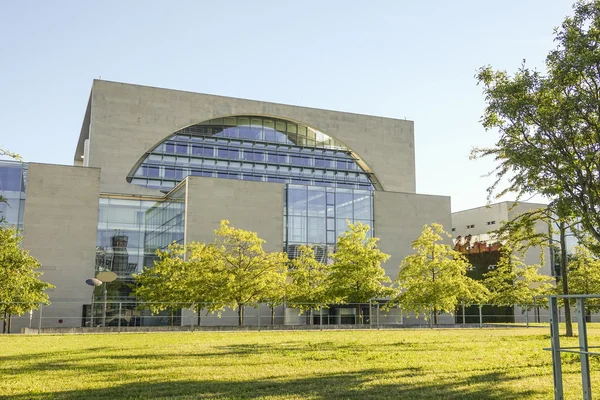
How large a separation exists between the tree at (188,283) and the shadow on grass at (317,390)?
28.2 metres

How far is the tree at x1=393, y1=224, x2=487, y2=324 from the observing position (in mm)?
44562

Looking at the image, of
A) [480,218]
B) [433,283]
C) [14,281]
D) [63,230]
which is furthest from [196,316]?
[480,218]

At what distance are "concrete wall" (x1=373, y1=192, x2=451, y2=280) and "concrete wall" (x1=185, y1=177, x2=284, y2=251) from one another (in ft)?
32.7

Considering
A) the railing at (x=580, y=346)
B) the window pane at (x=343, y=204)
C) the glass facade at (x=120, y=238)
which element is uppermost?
the window pane at (x=343, y=204)

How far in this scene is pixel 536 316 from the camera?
2371 inches

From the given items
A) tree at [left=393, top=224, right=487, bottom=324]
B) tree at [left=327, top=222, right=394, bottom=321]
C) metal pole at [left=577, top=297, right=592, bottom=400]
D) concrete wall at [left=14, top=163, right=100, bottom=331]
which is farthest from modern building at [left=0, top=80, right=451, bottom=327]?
metal pole at [left=577, top=297, right=592, bottom=400]

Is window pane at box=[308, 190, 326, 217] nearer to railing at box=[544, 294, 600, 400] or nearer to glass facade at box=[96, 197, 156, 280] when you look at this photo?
glass facade at box=[96, 197, 156, 280]

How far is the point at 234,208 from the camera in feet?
170

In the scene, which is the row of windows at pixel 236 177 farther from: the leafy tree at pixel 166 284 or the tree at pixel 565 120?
the tree at pixel 565 120

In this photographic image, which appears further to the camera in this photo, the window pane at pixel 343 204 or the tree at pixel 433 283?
the window pane at pixel 343 204

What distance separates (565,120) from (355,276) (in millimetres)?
29089

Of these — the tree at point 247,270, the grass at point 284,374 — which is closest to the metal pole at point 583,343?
the grass at point 284,374

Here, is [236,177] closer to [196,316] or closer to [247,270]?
[196,316]

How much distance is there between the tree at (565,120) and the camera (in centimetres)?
1686
